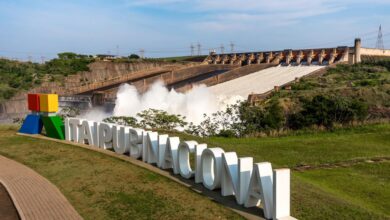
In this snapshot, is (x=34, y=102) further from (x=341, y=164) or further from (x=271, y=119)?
(x=341, y=164)

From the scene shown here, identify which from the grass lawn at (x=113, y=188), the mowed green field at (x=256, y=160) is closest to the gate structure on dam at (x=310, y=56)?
the mowed green field at (x=256, y=160)

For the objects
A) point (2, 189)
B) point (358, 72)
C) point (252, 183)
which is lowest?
point (2, 189)

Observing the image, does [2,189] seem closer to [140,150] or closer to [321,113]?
[140,150]

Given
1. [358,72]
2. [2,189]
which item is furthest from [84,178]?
[358,72]

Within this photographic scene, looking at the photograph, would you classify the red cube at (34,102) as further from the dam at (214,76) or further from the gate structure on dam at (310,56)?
the gate structure on dam at (310,56)

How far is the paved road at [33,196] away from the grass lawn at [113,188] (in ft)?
0.74

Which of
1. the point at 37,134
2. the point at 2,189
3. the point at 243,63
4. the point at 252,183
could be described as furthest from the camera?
the point at 243,63

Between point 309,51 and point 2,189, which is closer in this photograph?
point 2,189

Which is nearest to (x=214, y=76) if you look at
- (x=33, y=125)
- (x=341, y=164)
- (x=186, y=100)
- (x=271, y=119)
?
(x=186, y=100)

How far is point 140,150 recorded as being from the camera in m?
12.9

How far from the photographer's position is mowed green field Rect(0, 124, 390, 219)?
8.23 metres

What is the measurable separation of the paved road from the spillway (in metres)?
25.1

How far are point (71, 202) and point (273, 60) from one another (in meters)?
45.8

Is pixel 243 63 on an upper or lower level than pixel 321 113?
upper
